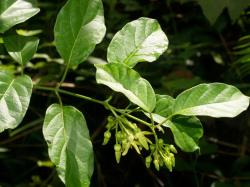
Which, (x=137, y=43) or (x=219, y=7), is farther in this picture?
(x=219, y=7)

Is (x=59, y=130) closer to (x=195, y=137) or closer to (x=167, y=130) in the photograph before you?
(x=195, y=137)

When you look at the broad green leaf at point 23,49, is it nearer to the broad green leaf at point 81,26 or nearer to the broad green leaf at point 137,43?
the broad green leaf at point 81,26

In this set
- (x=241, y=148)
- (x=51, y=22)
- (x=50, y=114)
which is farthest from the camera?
(x=51, y=22)

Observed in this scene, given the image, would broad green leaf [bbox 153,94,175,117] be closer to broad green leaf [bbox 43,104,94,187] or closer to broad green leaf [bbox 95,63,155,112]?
broad green leaf [bbox 95,63,155,112]

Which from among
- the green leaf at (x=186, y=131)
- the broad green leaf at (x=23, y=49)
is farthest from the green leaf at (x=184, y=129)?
the broad green leaf at (x=23, y=49)

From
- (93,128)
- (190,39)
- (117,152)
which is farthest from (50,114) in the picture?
(190,39)

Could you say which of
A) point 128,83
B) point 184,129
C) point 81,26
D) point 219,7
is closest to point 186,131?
point 184,129

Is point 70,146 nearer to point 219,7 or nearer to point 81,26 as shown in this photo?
point 81,26
